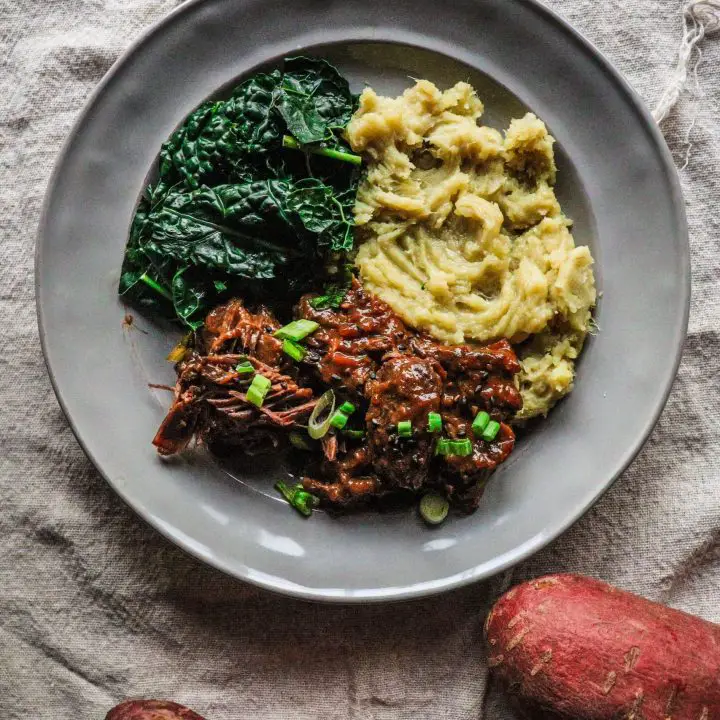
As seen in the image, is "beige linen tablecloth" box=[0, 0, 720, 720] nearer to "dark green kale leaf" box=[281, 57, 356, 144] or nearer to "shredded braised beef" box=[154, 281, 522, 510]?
"shredded braised beef" box=[154, 281, 522, 510]

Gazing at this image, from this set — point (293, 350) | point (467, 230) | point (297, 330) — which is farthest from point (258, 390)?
point (467, 230)

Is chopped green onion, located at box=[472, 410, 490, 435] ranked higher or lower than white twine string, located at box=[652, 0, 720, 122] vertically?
lower

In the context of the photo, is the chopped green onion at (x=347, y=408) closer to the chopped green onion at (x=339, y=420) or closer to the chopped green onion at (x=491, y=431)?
the chopped green onion at (x=339, y=420)

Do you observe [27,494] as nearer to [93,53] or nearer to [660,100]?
[93,53]

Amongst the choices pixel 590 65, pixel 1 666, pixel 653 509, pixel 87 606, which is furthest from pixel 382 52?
pixel 1 666

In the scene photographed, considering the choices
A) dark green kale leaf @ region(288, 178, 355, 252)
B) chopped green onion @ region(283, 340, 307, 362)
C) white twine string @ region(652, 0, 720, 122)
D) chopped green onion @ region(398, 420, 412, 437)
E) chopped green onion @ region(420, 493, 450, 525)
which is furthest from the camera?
white twine string @ region(652, 0, 720, 122)

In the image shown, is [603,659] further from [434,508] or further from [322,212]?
[322,212]

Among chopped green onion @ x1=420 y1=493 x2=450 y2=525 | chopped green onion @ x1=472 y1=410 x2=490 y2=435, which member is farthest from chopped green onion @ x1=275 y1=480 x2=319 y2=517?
chopped green onion @ x1=472 y1=410 x2=490 y2=435
